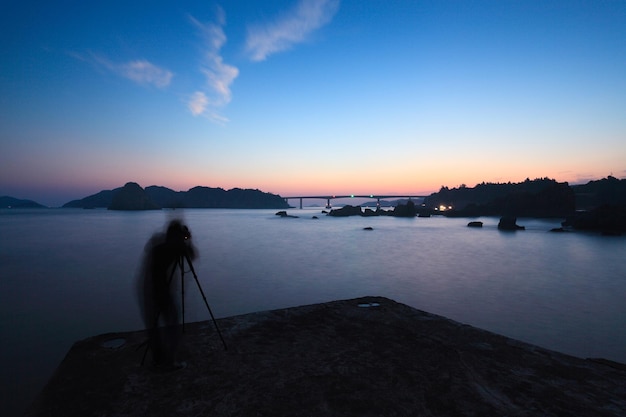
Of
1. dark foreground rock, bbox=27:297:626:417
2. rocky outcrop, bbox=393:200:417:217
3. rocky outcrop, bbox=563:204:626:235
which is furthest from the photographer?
rocky outcrop, bbox=393:200:417:217

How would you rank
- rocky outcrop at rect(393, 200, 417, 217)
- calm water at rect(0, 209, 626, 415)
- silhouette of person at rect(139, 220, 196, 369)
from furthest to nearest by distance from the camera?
rocky outcrop at rect(393, 200, 417, 217) → calm water at rect(0, 209, 626, 415) → silhouette of person at rect(139, 220, 196, 369)

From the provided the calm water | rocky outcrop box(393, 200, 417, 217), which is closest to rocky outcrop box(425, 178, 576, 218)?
rocky outcrop box(393, 200, 417, 217)

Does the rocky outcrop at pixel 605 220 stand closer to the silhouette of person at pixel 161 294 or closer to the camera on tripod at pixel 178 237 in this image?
the camera on tripod at pixel 178 237

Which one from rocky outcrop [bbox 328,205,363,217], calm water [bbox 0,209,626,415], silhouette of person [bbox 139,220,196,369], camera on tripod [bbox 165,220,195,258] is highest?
camera on tripod [bbox 165,220,195,258]

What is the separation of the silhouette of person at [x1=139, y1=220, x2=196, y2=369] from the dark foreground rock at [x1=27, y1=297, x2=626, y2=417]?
0.28 metres

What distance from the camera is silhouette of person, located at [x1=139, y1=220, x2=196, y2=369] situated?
13.8ft

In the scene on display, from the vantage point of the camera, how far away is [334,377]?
396 centimetres

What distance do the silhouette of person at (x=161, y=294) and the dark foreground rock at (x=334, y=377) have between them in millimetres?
279

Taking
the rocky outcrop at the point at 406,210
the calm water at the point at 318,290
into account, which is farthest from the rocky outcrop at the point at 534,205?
the calm water at the point at 318,290

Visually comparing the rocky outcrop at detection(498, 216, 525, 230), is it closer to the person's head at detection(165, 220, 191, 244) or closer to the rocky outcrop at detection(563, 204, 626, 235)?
the rocky outcrop at detection(563, 204, 626, 235)

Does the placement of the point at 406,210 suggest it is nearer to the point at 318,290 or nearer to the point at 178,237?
the point at 318,290

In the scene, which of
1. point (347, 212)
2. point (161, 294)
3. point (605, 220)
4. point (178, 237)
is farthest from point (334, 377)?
point (347, 212)

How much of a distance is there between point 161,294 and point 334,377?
2.68 metres

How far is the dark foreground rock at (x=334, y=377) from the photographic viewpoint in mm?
3330
